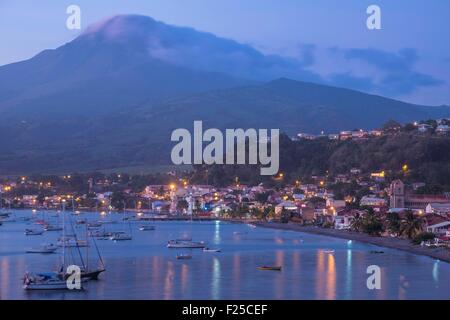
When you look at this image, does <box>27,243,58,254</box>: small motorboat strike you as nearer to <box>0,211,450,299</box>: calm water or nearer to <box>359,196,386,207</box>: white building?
<box>0,211,450,299</box>: calm water

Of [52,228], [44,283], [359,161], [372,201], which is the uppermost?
[359,161]

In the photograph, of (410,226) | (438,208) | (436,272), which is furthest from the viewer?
(438,208)

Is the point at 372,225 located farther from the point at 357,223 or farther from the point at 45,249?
the point at 45,249

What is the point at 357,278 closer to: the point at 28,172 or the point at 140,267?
the point at 140,267

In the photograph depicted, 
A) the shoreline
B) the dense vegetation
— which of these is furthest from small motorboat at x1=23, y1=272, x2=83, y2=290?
the dense vegetation

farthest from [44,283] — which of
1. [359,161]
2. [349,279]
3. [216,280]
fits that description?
[359,161]

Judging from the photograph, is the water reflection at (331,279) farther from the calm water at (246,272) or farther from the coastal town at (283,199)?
the coastal town at (283,199)
